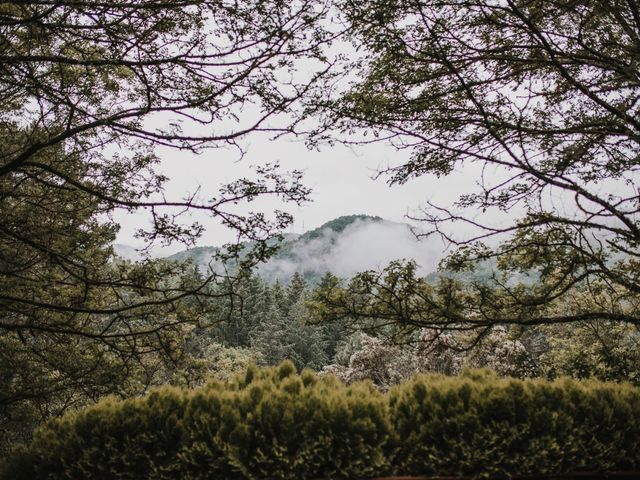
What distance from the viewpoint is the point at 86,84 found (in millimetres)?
5668

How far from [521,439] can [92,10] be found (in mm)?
5734

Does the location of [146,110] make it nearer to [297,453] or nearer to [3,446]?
[297,453]

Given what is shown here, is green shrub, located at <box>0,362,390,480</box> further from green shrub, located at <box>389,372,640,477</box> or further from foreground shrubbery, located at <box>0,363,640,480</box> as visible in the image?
green shrub, located at <box>389,372,640,477</box>

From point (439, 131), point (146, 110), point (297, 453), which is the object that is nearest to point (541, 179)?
point (439, 131)

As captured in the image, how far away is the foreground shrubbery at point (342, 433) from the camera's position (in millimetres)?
3787

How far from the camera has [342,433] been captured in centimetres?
387

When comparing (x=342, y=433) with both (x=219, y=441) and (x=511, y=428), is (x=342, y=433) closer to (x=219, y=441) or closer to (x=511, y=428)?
(x=219, y=441)

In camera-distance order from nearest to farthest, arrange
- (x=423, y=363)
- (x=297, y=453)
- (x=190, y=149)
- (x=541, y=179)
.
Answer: (x=297, y=453) < (x=190, y=149) < (x=541, y=179) < (x=423, y=363)

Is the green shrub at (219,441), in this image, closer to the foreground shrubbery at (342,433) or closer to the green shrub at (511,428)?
the foreground shrubbery at (342,433)

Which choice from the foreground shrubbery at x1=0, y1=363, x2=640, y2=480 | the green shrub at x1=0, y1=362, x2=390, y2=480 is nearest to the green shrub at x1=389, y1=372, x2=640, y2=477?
the foreground shrubbery at x1=0, y1=363, x2=640, y2=480

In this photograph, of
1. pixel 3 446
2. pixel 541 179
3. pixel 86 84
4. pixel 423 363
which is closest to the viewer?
pixel 541 179

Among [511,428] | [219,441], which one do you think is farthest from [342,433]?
[511,428]

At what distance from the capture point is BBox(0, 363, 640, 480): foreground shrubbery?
3.79m

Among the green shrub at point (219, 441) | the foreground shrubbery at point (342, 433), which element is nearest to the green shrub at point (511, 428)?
the foreground shrubbery at point (342, 433)
